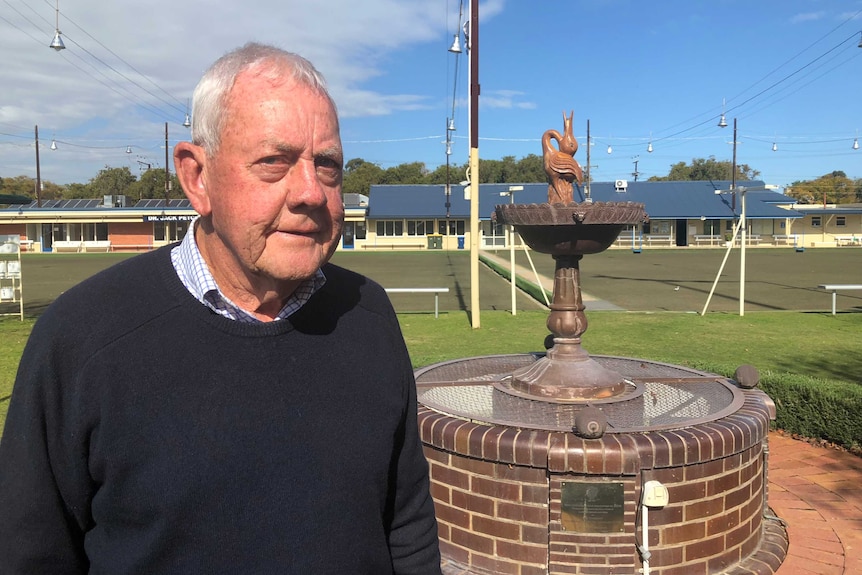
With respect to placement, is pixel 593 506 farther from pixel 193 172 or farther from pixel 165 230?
pixel 165 230

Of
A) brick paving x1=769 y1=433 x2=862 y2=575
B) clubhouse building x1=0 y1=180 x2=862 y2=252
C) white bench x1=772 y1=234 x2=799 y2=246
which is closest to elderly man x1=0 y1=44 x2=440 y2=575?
brick paving x1=769 y1=433 x2=862 y2=575

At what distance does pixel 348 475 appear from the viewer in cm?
149

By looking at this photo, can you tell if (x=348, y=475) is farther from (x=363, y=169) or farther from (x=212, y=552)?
(x=363, y=169)

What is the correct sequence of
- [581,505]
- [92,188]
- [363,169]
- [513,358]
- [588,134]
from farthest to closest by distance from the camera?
[92,188], [363,169], [588,134], [513,358], [581,505]

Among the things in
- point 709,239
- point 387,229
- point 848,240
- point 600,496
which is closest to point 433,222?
point 387,229

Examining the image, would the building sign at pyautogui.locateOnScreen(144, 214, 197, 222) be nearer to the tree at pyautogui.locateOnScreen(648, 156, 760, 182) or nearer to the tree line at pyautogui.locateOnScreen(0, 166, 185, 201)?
the tree line at pyautogui.locateOnScreen(0, 166, 185, 201)

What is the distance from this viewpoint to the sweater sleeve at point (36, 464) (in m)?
1.29

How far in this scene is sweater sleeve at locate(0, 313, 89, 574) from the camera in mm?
1291

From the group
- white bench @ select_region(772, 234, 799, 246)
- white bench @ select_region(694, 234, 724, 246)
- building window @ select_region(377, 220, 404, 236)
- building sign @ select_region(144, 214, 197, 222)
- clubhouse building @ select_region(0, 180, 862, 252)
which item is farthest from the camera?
building window @ select_region(377, 220, 404, 236)

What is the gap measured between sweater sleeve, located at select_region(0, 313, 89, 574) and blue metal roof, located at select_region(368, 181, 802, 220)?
45.7m

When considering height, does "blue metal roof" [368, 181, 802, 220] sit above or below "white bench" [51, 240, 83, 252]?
above

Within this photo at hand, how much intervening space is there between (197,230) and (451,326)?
10.3m

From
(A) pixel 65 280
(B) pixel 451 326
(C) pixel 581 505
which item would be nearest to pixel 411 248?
(A) pixel 65 280

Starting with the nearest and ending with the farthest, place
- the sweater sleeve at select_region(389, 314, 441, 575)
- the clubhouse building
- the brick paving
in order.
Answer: the sweater sleeve at select_region(389, 314, 441, 575) → the brick paving → the clubhouse building
